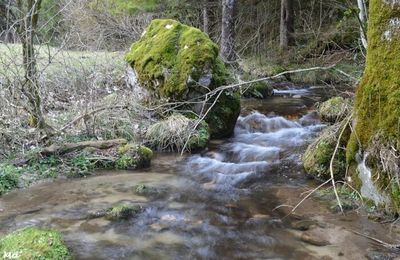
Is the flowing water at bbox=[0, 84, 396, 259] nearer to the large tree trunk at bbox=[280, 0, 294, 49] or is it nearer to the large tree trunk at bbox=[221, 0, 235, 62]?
the large tree trunk at bbox=[221, 0, 235, 62]

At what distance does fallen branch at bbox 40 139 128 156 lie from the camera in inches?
280

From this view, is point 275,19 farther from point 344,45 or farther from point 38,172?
point 38,172

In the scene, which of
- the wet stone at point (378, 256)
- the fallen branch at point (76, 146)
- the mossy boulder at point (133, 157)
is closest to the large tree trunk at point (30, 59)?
the fallen branch at point (76, 146)

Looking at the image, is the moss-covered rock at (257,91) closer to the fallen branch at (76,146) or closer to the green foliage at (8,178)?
the fallen branch at (76,146)

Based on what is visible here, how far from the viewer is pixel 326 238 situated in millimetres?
4711

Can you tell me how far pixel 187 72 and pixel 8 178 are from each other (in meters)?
4.21

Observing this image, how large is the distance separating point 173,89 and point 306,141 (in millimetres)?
2872

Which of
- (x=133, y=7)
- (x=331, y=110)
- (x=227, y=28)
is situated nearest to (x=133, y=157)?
(x=331, y=110)

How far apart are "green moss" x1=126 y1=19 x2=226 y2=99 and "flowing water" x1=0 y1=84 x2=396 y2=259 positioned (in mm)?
1690

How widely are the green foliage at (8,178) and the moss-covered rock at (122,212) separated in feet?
5.40

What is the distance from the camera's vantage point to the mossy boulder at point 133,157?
23.7 ft

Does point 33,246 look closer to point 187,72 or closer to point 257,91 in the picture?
point 187,72

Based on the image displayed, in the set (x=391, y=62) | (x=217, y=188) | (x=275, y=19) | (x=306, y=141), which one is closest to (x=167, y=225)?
(x=217, y=188)

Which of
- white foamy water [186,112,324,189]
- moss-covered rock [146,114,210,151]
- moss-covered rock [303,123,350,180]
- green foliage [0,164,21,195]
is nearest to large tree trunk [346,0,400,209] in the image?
moss-covered rock [303,123,350,180]
